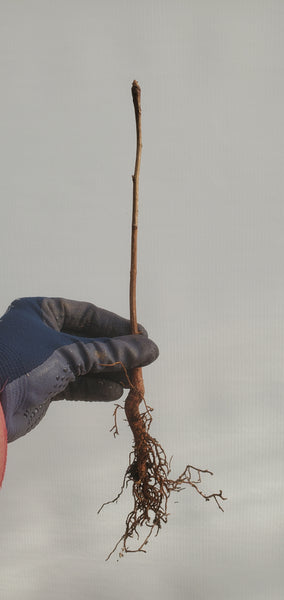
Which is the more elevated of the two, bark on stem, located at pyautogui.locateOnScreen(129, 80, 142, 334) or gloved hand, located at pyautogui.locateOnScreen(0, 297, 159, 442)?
bark on stem, located at pyautogui.locateOnScreen(129, 80, 142, 334)

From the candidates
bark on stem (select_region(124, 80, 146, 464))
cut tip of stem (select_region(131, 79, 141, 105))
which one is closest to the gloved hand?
bark on stem (select_region(124, 80, 146, 464))

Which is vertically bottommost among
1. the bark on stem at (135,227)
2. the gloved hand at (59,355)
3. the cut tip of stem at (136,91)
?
the gloved hand at (59,355)

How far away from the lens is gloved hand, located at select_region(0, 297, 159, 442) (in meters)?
1.45

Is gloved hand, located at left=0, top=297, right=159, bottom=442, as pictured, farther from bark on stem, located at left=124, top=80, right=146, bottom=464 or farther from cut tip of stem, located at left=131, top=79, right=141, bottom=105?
cut tip of stem, located at left=131, top=79, right=141, bottom=105

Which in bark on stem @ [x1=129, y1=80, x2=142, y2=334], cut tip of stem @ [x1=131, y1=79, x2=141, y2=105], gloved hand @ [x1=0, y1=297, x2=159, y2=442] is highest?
cut tip of stem @ [x1=131, y1=79, x2=141, y2=105]

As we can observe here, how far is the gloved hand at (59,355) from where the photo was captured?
4.75 feet

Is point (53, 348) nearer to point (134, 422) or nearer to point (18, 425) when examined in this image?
point (18, 425)

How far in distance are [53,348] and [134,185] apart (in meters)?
0.34

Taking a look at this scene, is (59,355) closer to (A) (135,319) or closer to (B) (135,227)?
(A) (135,319)

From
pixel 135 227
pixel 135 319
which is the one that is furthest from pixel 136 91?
pixel 135 319

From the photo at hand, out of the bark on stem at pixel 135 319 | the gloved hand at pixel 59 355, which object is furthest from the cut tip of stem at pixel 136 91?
the gloved hand at pixel 59 355

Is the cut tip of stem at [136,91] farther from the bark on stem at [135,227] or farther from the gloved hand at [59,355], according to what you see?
the gloved hand at [59,355]

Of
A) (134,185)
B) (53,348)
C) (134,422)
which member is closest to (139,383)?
(134,422)

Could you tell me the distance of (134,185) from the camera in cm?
160
